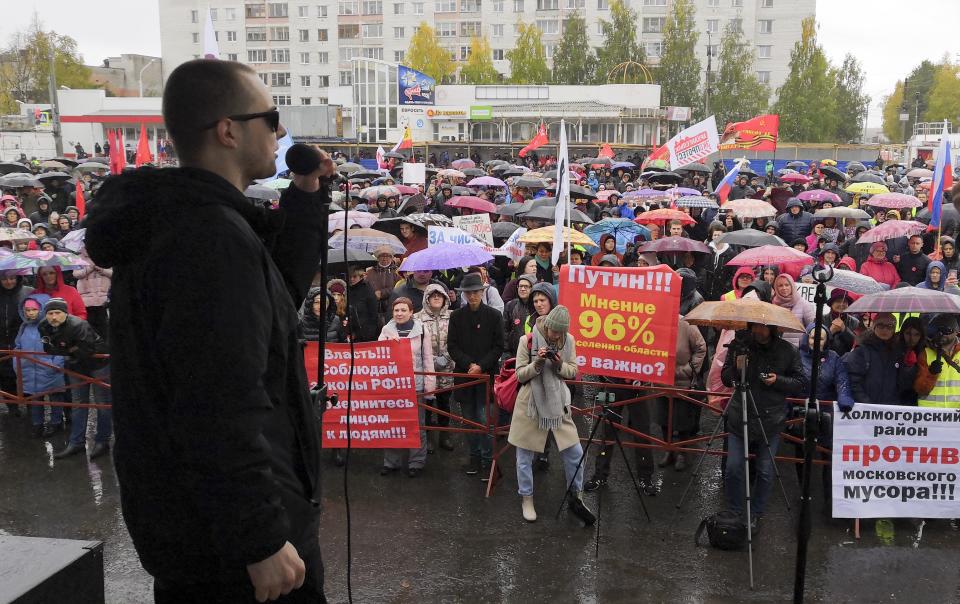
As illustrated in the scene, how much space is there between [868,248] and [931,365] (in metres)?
6.39

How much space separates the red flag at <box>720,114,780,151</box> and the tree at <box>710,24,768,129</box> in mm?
49713

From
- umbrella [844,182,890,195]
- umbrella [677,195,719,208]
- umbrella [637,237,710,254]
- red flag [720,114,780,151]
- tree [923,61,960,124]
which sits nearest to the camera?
umbrella [637,237,710,254]

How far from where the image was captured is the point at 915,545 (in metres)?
6.54

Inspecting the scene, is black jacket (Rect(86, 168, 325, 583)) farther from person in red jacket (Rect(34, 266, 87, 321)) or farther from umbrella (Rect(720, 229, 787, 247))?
umbrella (Rect(720, 229, 787, 247))

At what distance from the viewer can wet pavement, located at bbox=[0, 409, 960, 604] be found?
5.77m

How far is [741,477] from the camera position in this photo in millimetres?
6680

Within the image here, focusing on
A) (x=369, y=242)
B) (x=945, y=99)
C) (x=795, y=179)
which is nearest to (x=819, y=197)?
(x=795, y=179)

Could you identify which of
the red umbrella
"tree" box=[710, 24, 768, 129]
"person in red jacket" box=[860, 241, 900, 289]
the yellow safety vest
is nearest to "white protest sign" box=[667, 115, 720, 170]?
the red umbrella

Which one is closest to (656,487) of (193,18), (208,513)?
(208,513)

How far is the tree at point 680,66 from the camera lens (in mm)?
74125

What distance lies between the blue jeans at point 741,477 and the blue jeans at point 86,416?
6.10m

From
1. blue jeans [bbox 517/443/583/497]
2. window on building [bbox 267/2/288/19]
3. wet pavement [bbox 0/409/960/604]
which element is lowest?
wet pavement [bbox 0/409/960/604]

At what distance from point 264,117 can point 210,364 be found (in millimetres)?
660

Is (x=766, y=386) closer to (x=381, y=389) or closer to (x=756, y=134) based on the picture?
(x=381, y=389)
